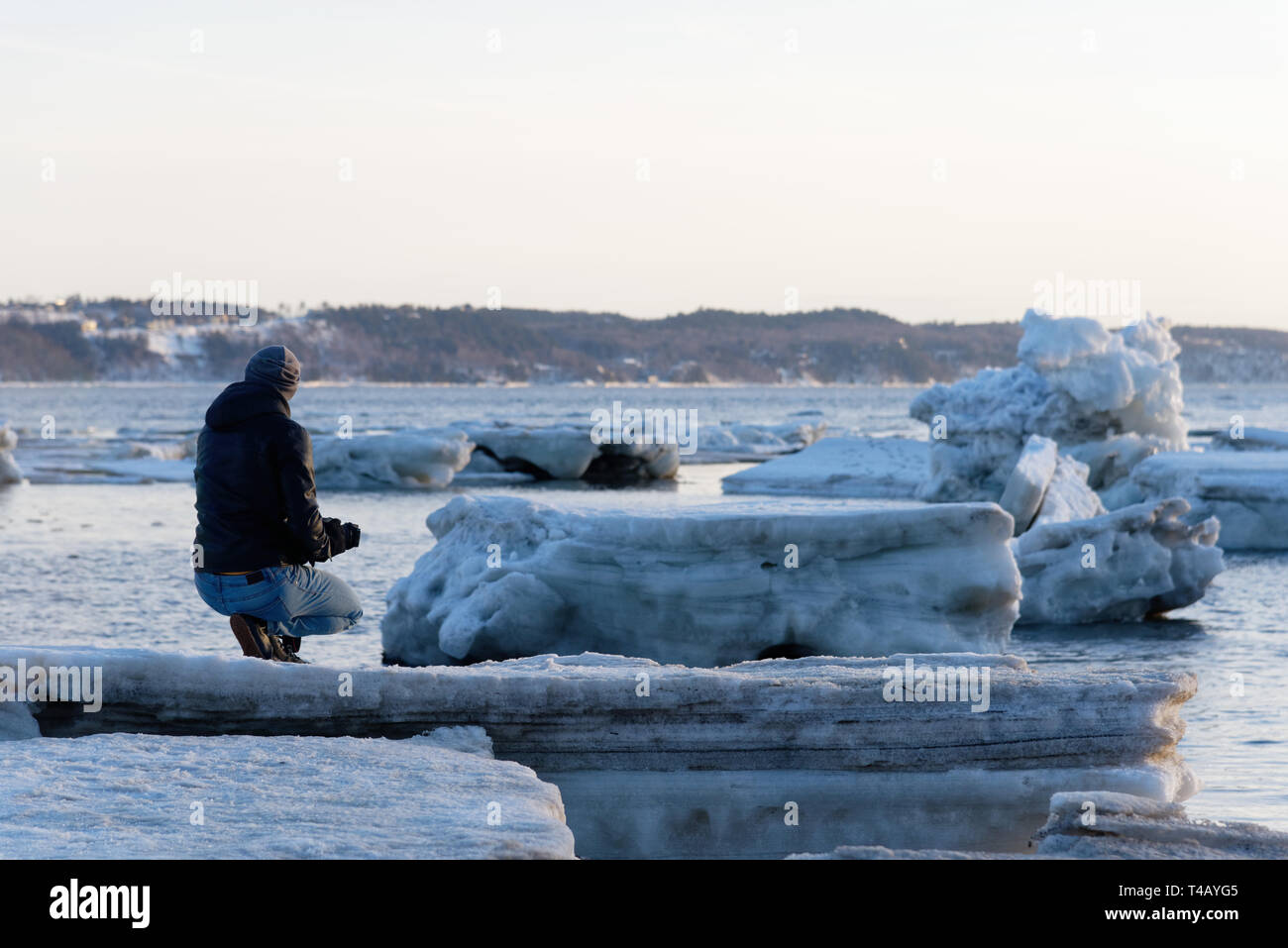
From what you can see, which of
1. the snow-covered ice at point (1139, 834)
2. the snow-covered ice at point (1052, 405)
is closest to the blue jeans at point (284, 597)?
the snow-covered ice at point (1139, 834)

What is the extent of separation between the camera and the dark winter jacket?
5.75 meters

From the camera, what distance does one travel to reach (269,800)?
4.43 metres

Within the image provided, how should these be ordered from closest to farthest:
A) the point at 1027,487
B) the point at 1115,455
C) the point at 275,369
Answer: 1. the point at 275,369
2. the point at 1027,487
3. the point at 1115,455

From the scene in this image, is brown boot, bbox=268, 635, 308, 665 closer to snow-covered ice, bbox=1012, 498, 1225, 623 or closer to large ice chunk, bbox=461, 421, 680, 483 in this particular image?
snow-covered ice, bbox=1012, 498, 1225, 623

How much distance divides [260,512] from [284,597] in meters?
0.38

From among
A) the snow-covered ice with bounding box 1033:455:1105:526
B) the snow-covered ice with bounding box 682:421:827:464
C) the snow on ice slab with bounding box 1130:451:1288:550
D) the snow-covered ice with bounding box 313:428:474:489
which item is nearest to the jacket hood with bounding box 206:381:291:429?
the snow-covered ice with bounding box 1033:455:1105:526

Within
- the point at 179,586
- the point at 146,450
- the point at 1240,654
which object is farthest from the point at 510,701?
the point at 146,450

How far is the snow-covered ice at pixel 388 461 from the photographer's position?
3044 cm

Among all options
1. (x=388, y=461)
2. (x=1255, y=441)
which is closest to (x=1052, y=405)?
(x=1255, y=441)

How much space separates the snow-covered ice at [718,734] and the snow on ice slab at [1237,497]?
14.7 metres

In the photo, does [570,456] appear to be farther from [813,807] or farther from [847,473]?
[813,807]

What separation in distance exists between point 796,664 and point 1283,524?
15655mm

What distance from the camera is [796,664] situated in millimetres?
6547
